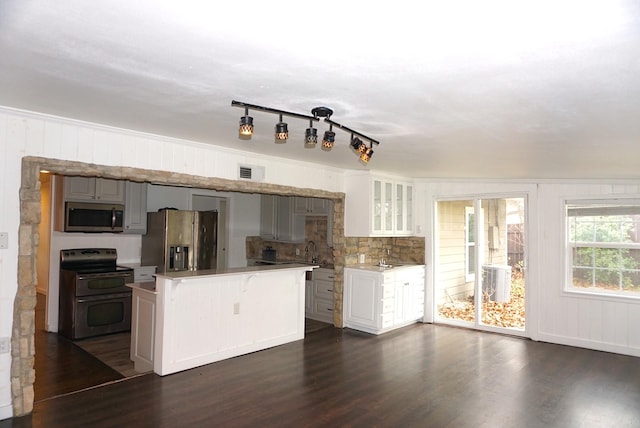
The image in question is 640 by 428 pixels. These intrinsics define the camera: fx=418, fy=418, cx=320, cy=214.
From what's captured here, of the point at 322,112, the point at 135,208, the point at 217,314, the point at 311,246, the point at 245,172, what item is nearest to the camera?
the point at 322,112

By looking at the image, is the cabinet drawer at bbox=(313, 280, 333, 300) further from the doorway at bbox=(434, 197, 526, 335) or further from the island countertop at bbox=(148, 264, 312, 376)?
the doorway at bbox=(434, 197, 526, 335)

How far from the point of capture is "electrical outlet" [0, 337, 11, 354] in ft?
10.4

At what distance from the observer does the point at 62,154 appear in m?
3.41

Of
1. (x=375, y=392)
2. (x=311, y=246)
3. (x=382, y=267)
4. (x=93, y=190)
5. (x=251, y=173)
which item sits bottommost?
(x=375, y=392)

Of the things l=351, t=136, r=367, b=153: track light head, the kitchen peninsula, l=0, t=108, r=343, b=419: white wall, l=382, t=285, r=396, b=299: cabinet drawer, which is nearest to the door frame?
l=382, t=285, r=396, b=299: cabinet drawer

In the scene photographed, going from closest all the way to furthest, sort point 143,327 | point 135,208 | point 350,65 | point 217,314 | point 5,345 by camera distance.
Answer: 1. point 350,65
2. point 5,345
3. point 143,327
4. point 217,314
5. point 135,208

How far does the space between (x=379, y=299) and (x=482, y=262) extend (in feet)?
5.57

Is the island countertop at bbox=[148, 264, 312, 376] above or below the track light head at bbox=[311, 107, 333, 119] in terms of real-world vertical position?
below

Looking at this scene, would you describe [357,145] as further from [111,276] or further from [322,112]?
[111,276]

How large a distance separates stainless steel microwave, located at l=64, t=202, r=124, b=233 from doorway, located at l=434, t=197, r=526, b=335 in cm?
483

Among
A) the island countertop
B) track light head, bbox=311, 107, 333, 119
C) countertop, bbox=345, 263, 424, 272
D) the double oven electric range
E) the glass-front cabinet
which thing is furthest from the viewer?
the glass-front cabinet

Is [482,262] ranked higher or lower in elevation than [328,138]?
lower

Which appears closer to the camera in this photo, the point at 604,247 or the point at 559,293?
the point at 604,247

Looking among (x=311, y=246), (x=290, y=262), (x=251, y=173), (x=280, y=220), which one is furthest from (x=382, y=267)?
(x=251, y=173)
